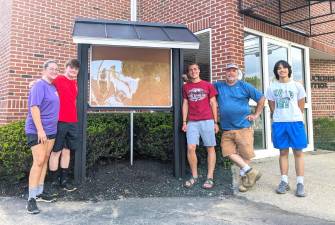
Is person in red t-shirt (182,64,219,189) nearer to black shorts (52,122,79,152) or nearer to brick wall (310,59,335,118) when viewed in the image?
black shorts (52,122,79,152)

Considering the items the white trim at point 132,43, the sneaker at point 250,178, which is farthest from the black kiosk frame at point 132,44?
the sneaker at point 250,178

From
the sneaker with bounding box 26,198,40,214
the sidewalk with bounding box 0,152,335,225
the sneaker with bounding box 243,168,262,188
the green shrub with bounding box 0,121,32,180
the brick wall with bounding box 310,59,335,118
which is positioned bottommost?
the sidewalk with bounding box 0,152,335,225

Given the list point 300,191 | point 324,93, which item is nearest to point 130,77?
point 300,191

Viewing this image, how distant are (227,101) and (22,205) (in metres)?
3.02

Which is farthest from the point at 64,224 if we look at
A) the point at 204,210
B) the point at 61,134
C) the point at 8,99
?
the point at 8,99

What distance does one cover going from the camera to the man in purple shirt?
3.91m

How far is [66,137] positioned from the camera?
462cm

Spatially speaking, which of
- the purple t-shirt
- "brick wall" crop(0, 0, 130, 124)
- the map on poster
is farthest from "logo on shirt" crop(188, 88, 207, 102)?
"brick wall" crop(0, 0, 130, 124)

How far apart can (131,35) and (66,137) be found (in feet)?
5.57

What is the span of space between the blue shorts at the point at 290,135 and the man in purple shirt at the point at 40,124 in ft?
9.64

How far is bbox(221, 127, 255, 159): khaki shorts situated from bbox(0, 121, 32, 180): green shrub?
2749 millimetres

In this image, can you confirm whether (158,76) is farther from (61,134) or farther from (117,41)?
(61,134)

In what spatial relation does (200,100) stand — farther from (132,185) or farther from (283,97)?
(132,185)

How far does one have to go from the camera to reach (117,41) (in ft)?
15.3
